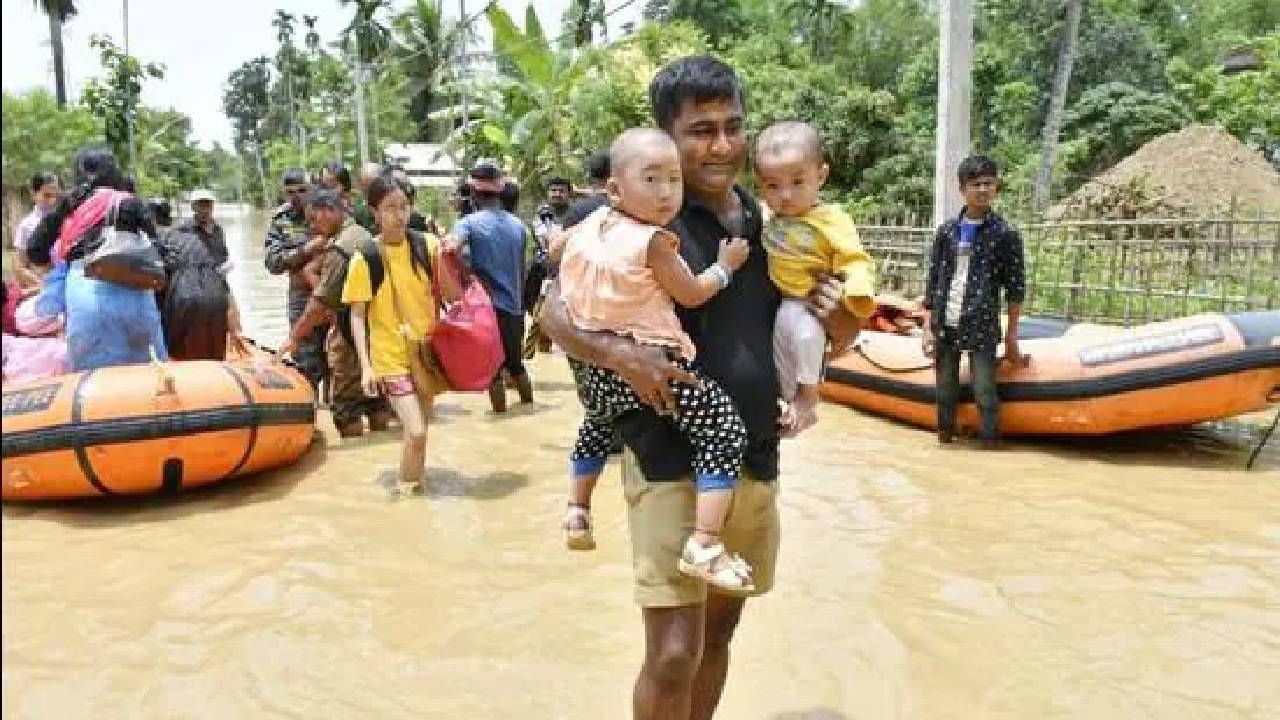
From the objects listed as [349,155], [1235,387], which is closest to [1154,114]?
[1235,387]

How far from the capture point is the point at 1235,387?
643 centimetres

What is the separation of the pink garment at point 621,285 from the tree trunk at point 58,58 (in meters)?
1.21

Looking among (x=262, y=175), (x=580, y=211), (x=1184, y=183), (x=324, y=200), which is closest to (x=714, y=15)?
(x=1184, y=183)

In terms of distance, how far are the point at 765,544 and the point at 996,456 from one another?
15.3ft

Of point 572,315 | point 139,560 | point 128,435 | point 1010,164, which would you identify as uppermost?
point 1010,164

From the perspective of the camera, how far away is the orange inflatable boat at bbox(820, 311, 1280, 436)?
6426mm

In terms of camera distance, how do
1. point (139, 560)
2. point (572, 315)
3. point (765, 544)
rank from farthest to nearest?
point (139, 560), point (765, 544), point (572, 315)

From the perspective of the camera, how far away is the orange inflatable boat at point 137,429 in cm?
532

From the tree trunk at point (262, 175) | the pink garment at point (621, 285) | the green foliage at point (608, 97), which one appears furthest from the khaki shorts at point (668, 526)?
the tree trunk at point (262, 175)

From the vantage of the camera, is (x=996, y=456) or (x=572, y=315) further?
(x=996, y=456)

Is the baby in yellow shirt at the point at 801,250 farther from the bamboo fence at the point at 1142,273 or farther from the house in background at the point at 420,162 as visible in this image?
the house in background at the point at 420,162

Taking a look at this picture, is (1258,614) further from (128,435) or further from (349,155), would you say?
(349,155)

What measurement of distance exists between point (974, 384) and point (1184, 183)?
14869 mm

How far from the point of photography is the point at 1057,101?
A: 19.9 m
